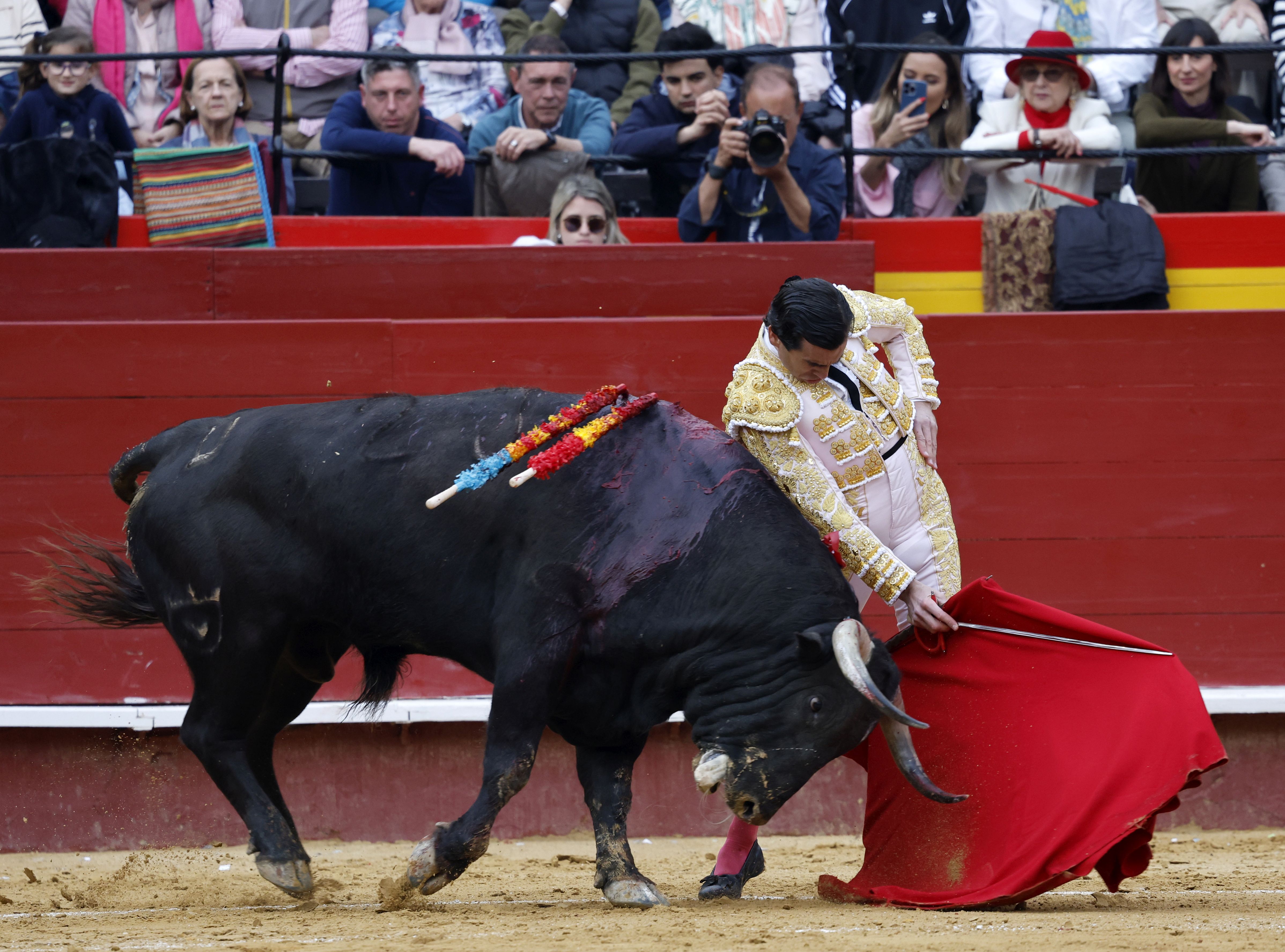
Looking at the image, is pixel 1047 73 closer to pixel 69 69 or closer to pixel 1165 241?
pixel 1165 241

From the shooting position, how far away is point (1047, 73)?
6.16m

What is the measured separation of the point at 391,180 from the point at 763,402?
2880 mm

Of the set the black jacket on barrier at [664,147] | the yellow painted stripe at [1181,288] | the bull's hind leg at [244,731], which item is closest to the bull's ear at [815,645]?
the bull's hind leg at [244,731]

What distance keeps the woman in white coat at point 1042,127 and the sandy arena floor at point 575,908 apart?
243cm

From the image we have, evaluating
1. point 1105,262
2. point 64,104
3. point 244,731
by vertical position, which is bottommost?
point 244,731

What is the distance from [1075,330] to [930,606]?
74.7 inches

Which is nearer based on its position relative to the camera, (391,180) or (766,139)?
(766,139)

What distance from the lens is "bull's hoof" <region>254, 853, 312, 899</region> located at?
390 cm

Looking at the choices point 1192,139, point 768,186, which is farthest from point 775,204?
point 1192,139

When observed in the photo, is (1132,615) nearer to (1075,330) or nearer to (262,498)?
(1075,330)

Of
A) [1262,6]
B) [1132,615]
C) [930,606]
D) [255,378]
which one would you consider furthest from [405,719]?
[1262,6]

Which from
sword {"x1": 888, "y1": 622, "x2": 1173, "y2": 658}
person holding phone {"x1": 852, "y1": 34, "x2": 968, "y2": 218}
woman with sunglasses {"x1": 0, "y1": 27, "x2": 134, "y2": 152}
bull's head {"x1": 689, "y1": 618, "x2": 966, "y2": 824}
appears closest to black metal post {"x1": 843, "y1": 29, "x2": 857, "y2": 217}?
person holding phone {"x1": 852, "y1": 34, "x2": 968, "y2": 218}

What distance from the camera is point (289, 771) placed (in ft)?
18.0

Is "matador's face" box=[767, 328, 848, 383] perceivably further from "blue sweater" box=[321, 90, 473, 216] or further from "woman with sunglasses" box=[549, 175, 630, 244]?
"blue sweater" box=[321, 90, 473, 216]
